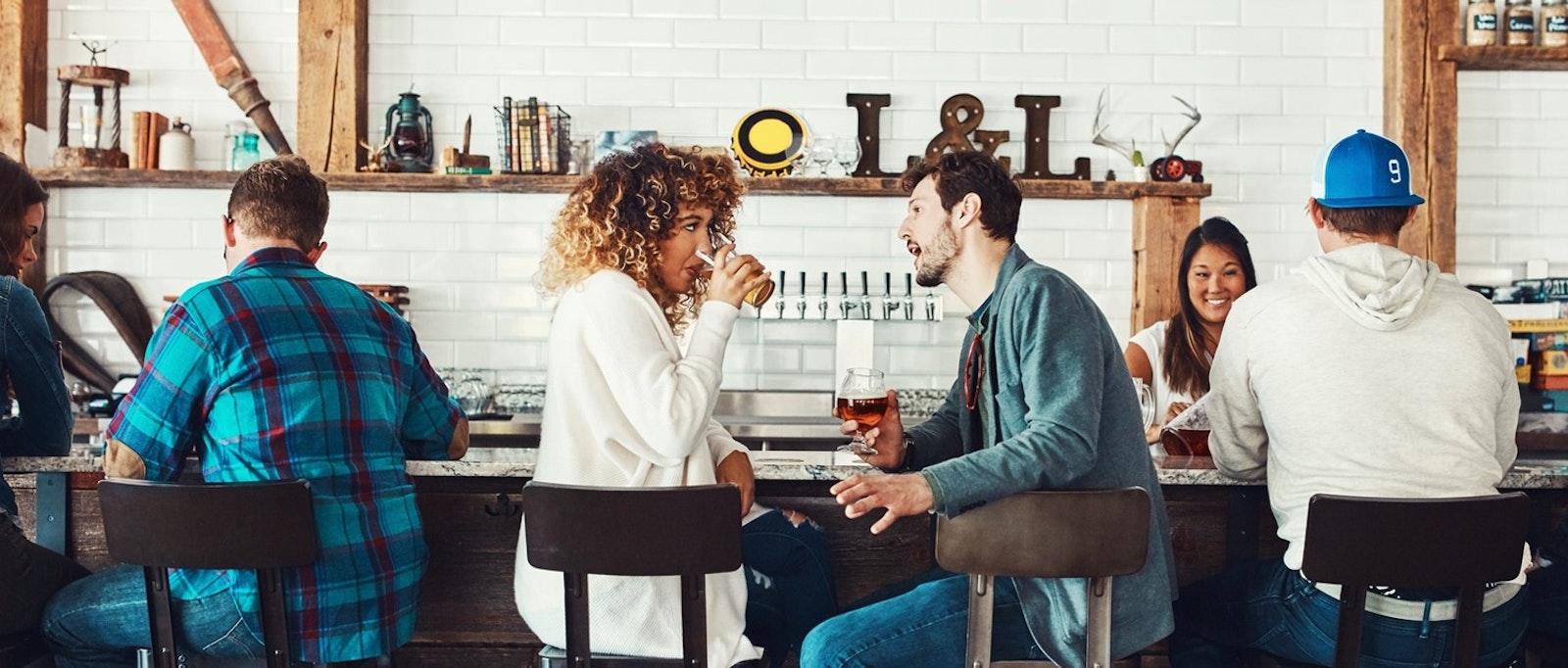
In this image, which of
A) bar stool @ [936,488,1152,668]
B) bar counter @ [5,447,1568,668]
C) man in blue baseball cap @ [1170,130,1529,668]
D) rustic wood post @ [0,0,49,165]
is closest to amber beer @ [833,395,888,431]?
bar counter @ [5,447,1568,668]

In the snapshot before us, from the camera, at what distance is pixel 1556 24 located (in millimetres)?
5016

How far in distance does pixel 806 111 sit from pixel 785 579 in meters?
3.02

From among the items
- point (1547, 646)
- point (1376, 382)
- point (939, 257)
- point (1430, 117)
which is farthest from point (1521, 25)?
point (939, 257)

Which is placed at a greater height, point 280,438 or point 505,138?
point 505,138

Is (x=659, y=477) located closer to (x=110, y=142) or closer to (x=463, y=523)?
(x=463, y=523)

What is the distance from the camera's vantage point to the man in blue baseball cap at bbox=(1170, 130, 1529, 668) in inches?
86.4

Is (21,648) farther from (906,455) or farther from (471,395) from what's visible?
(471,395)

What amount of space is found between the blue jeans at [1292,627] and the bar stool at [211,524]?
161 cm

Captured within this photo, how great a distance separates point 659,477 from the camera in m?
2.16

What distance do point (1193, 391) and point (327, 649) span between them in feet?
9.24

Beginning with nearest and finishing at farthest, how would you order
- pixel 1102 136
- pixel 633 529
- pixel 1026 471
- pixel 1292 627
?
pixel 633 529
pixel 1026 471
pixel 1292 627
pixel 1102 136

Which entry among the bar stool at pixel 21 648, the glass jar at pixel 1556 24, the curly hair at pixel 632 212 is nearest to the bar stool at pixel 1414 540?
the curly hair at pixel 632 212

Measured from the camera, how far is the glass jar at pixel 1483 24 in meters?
4.97

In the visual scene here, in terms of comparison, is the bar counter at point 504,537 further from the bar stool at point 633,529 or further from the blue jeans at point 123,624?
the bar stool at point 633,529
